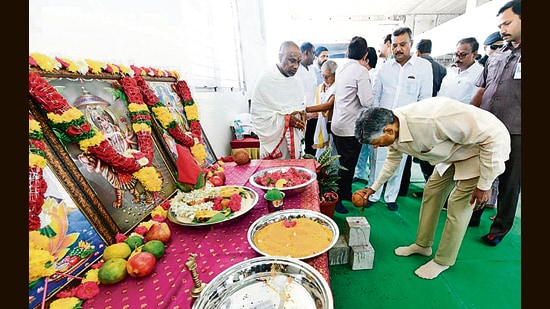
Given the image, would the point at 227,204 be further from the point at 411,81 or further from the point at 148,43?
the point at 411,81

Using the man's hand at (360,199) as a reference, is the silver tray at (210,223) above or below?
above

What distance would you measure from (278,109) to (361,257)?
68.1 inches

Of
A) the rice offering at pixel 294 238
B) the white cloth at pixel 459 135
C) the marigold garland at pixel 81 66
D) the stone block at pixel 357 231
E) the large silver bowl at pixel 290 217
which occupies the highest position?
the marigold garland at pixel 81 66

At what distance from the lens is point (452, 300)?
5.79 ft

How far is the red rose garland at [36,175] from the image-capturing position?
89cm

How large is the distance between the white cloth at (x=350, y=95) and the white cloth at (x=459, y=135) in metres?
1.12

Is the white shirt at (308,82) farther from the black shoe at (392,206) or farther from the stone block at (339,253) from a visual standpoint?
the stone block at (339,253)

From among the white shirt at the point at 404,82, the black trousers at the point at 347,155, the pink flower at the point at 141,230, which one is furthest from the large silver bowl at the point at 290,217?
the white shirt at the point at 404,82

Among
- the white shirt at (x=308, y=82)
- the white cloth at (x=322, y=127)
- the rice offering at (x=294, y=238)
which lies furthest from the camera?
the white shirt at (x=308, y=82)

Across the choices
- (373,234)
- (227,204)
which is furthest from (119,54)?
(373,234)

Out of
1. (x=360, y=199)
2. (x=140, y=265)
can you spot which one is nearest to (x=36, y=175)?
(x=140, y=265)

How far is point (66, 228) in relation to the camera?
101 centimetres

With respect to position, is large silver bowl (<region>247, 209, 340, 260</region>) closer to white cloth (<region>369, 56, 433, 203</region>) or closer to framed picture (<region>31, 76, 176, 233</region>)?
framed picture (<region>31, 76, 176, 233</region>)

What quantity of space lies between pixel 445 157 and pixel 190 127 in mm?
2136
